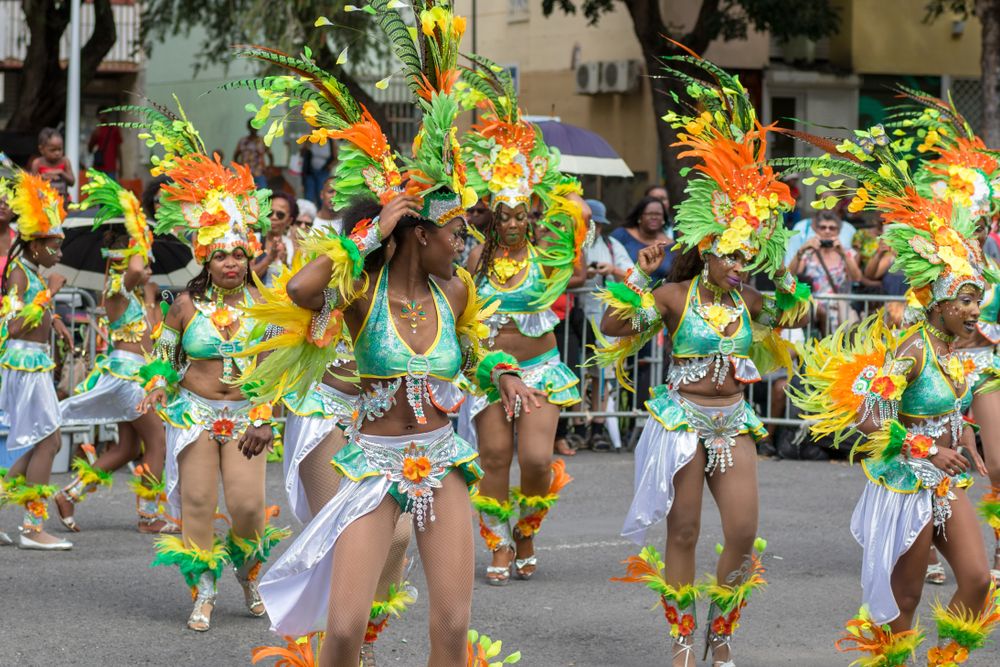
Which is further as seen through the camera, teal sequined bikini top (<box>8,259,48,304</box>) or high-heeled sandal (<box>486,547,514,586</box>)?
teal sequined bikini top (<box>8,259,48,304</box>)

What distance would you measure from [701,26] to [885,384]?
13.9 metres

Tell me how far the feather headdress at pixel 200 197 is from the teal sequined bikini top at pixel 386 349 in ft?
7.65

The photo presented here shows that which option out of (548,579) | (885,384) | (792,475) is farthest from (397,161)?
(792,475)

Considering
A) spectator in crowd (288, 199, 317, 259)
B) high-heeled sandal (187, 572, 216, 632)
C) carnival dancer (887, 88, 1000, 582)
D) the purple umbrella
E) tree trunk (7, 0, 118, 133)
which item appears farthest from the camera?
tree trunk (7, 0, 118, 133)

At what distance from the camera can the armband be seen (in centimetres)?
570

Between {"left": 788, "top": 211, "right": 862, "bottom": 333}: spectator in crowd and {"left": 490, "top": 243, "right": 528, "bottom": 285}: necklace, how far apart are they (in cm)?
475

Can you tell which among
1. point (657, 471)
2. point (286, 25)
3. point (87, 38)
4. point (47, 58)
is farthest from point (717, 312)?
point (87, 38)

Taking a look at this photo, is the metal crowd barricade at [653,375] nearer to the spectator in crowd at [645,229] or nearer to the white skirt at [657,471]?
the spectator in crowd at [645,229]

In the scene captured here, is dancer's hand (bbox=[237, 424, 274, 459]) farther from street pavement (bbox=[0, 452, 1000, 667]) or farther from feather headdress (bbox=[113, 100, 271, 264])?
feather headdress (bbox=[113, 100, 271, 264])

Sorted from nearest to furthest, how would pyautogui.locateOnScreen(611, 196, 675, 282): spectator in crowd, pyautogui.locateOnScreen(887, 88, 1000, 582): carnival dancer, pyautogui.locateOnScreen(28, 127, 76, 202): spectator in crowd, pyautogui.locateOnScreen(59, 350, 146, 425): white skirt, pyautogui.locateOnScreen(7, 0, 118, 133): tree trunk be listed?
pyautogui.locateOnScreen(887, 88, 1000, 582): carnival dancer → pyautogui.locateOnScreen(59, 350, 146, 425): white skirt → pyautogui.locateOnScreen(611, 196, 675, 282): spectator in crowd → pyautogui.locateOnScreen(28, 127, 76, 202): spectator in crowd → pyautogui.locateOnScreen(7, 0, 118, 133): tree trunk

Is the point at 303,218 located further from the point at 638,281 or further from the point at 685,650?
the point at 685,650

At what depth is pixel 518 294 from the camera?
873 cm

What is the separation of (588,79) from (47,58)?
8.75m

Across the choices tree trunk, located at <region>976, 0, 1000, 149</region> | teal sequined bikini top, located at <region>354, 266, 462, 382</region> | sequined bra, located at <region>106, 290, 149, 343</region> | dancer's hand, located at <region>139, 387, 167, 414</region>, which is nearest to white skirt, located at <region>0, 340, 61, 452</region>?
sequined bra, located at <region>106, 290, 149, 343</region>
